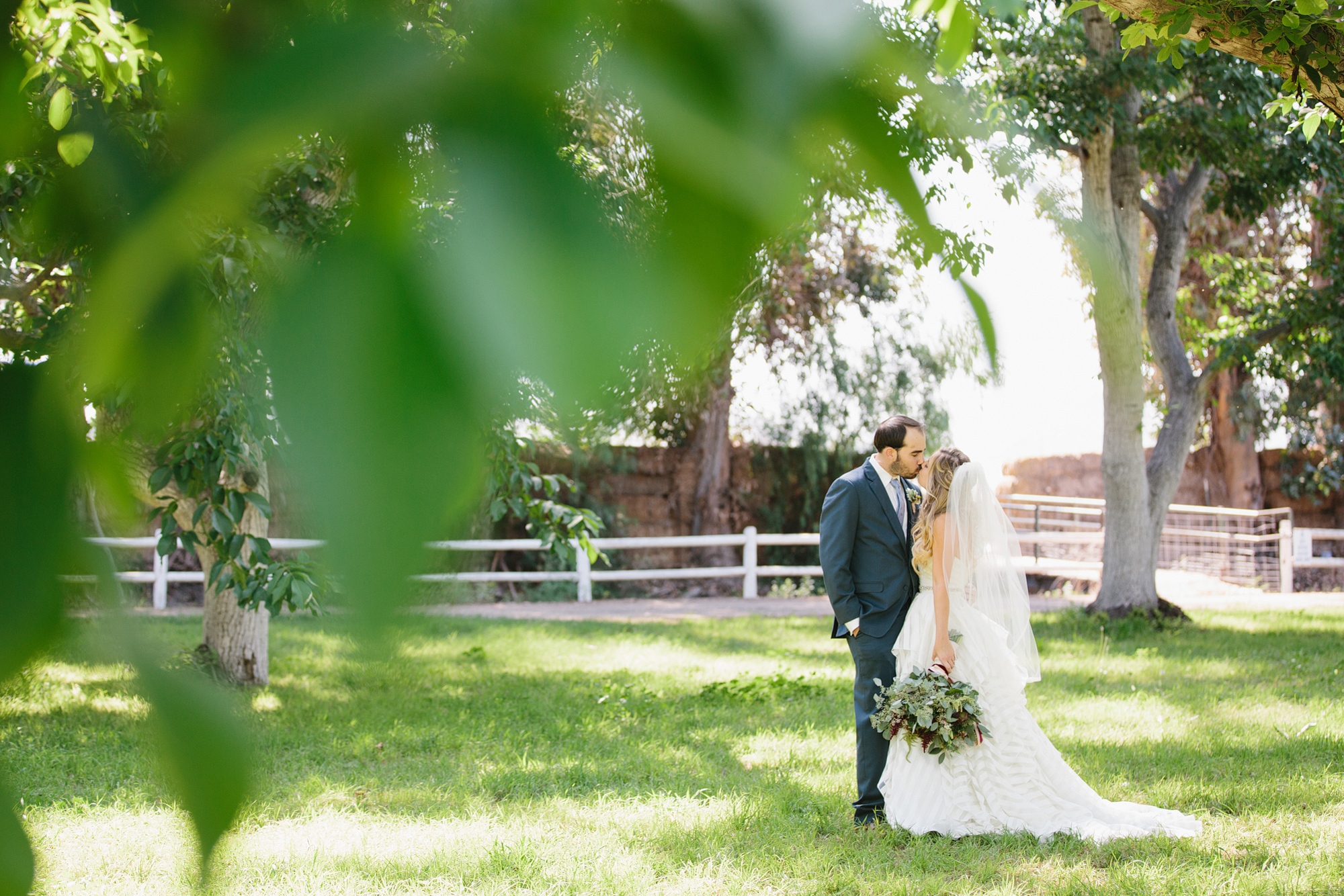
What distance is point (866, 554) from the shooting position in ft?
15.2

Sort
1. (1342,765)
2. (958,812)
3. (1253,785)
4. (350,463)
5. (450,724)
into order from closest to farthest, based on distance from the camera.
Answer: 1. (350,463)
2. (958,812)
3. (1253,785)
4. (1342,765)
5. (450,724)

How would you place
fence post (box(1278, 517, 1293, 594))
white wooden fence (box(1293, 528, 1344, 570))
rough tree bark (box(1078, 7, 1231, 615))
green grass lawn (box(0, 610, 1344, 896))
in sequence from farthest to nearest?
white wooden fence (box(1293, 528, 1344, 570)) < fence post (box(1278, 517, 1293, 594)) < rough tree bark (box(1078, 7, 1231, 615)) < green grass lawn (box(0, 610, 1344, 896))

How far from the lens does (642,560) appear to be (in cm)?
1703

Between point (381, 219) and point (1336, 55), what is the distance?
4.09 m

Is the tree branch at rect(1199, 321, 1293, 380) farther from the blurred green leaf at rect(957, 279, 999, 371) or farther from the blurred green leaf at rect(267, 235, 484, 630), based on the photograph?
the blurred green leaf at rect(267, 235, 484, 630)

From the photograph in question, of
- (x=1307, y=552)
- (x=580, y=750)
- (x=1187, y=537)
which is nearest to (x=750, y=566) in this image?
(x=1187, y=537)

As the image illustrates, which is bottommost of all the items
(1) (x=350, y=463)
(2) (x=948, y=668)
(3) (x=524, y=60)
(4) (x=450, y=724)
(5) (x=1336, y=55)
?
(4) (x=450, y=724)

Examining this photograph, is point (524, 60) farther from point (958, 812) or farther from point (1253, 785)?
point (1253, 785)

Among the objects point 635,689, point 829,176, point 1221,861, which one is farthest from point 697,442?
point 829,176

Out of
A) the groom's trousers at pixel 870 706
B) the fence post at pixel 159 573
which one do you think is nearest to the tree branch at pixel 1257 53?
the groom's trousers at pixel 870 706

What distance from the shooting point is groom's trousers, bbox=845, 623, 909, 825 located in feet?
14.9

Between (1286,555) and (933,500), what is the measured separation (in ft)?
41.4

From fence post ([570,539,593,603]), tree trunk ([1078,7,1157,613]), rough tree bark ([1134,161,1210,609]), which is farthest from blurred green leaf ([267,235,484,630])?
fence post ([570,539,593,603])

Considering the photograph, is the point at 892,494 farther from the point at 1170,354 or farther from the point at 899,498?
the point at 1170,354
